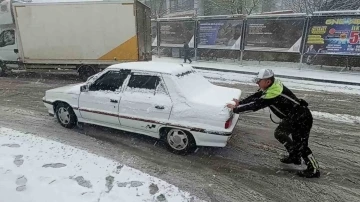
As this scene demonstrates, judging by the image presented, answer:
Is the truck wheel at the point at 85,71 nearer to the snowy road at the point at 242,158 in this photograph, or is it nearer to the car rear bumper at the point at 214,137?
the snowy road at the point at 242,158

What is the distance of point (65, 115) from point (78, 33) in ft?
20.6

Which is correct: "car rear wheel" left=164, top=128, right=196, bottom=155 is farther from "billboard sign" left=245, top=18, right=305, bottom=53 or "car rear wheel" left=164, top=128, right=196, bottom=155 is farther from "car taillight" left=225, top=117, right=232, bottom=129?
"billboard sign" left=245, top=18, right=305, bottom=53

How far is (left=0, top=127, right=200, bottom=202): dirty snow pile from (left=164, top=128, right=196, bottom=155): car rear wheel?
3.13 ft

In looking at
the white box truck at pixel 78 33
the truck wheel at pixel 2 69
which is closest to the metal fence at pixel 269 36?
the white box truck at pixel 78 33

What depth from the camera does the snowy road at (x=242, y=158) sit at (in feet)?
12.9

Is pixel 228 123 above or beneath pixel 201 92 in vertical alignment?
beneath

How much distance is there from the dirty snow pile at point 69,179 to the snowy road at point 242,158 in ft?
1.09

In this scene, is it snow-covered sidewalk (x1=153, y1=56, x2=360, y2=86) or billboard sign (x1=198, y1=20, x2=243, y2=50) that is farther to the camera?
billboard sign (x1=198, y1=20, x2=243, y2=50)

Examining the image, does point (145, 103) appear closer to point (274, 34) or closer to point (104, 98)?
point (104, 98)

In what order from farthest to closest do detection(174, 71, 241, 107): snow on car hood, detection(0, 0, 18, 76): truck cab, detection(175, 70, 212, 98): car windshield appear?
detection(0, 0, 18, 76): truck cab
detection(175, 70, 212, 98): car windshield
detection(174, 71, 241, 107): snow on car hood

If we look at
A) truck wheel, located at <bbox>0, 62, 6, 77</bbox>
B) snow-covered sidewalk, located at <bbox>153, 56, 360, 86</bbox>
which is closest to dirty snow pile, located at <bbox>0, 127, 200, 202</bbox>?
truck wheel, located at <bbox>0, 62, 6, 77</bbox>

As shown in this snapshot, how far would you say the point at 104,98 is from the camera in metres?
5.34

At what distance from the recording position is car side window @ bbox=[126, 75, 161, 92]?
5.01 m

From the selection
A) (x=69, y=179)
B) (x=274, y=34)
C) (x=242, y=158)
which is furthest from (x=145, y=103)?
(x=274, y=34)
